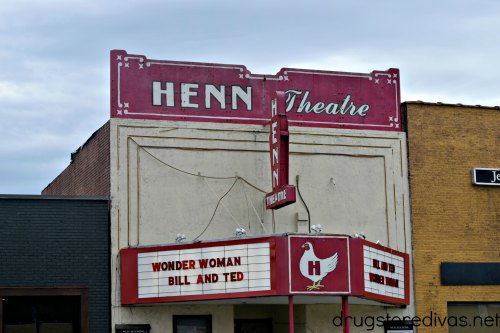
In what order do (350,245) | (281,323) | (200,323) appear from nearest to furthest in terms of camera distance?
1. (350,245)
2. (200,323)
3. (281,323)

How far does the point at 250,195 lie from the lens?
25.4m

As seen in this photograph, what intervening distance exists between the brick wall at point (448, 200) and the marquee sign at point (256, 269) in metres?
2.84

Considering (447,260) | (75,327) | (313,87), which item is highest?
(313,87)

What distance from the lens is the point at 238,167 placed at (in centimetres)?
2547

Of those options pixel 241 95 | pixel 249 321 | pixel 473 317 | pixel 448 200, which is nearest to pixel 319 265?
pixel 249 321

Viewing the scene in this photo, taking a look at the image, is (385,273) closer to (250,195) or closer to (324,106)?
(250,195)

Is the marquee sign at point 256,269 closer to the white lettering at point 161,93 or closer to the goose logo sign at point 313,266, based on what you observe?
the goose logo sign at point 313,266

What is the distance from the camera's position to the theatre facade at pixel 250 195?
22609 millimetres

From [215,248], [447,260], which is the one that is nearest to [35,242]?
[215,248]

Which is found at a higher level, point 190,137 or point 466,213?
point 190,137

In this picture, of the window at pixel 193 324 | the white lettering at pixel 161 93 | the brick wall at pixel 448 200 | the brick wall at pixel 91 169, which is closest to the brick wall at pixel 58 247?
the brick wall at pixel 91 169

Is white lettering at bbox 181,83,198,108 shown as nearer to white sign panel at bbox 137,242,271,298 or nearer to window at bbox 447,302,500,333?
white sign panel at bbox 137,242,271,298

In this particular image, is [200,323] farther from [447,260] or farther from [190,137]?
[447,260]

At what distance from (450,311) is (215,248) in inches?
302
